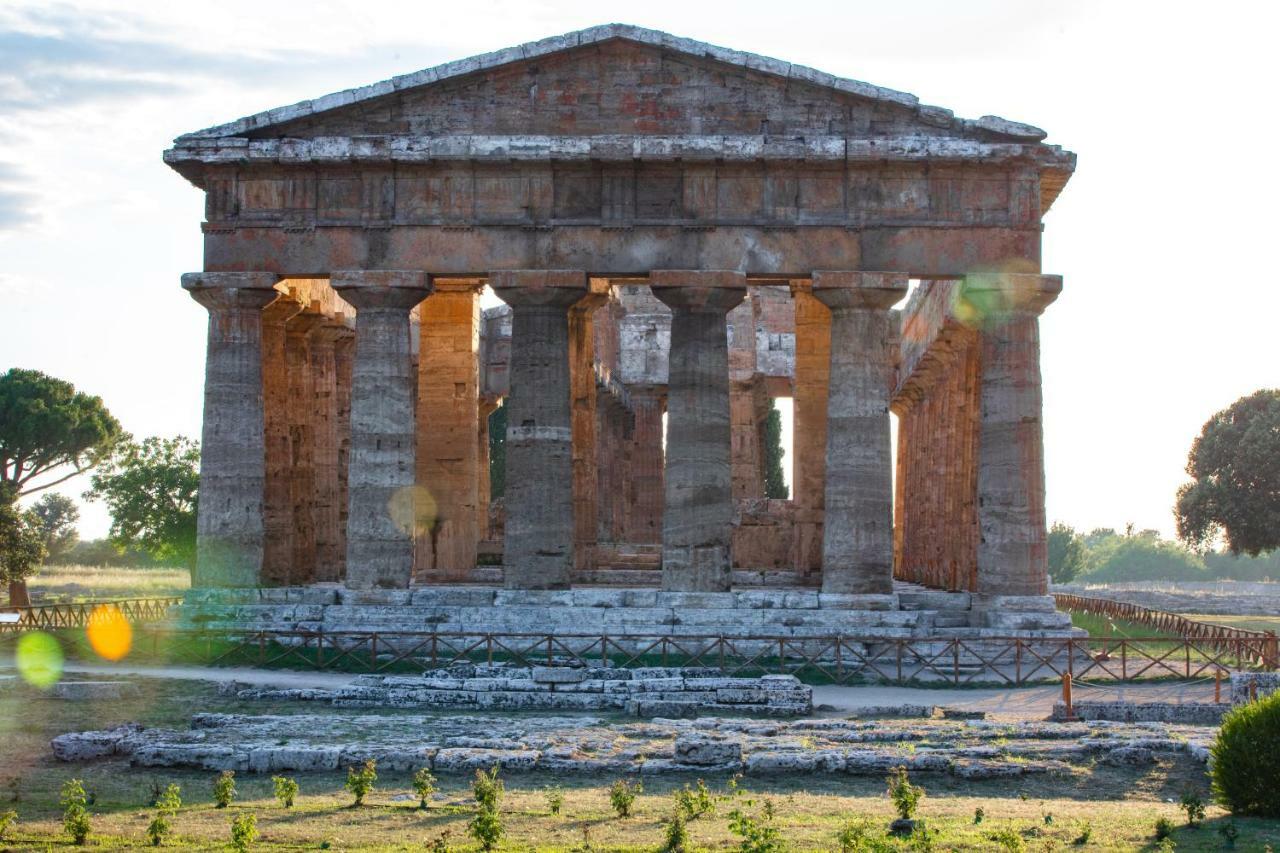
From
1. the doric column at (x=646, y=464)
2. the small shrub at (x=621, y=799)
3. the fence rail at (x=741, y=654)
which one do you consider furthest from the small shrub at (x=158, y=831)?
the doric column at (x=646, y=464)

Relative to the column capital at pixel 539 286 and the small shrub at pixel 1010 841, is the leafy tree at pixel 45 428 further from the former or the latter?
the small shrub at pixel 1010 841

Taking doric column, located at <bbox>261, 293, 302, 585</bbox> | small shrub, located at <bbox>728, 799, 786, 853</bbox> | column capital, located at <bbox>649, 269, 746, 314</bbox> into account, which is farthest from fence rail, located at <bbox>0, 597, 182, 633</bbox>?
small shrub, located at <bbox>728, 799, 786, 853</bbox>

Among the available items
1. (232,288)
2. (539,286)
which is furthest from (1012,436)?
(232,288)

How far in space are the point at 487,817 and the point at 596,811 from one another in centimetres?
238

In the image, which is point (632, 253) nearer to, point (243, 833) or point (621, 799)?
Answer: point (621, 799)

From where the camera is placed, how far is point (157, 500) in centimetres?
6016

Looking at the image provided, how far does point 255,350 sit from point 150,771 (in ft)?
54.5

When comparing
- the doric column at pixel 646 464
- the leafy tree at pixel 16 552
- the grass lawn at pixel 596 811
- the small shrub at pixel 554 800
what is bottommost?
the grass lawn at pixel 596 811

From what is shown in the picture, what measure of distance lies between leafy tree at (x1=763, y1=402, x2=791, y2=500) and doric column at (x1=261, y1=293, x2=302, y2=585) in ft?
127

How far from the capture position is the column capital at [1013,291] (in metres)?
34.4

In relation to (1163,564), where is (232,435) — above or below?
above

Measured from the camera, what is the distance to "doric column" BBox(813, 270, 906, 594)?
34.2 metres

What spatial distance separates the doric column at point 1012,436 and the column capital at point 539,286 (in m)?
8.00

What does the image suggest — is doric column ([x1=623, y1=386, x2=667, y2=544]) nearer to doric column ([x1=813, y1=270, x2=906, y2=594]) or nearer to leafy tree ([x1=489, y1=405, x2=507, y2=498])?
leafy tree ([x1=489, y1=405, x2=507, y2=498])
